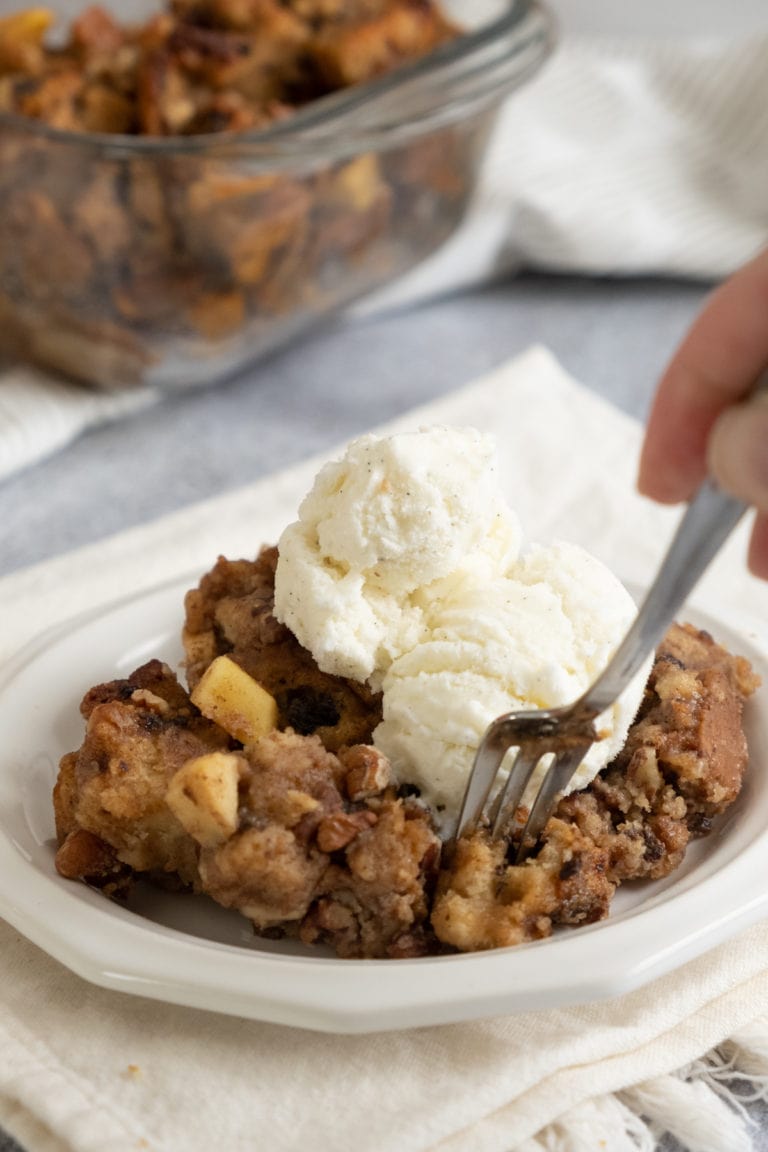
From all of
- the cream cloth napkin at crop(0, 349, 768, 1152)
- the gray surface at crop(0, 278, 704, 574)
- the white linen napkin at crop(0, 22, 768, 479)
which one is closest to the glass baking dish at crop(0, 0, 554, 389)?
the gray surface at crop(0, 278, 704, 574)

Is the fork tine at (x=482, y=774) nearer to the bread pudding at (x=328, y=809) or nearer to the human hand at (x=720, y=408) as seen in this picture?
the bread pudding at (x=328, y=809)

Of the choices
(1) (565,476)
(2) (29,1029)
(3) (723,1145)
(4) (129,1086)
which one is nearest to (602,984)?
(3) (723,1145)

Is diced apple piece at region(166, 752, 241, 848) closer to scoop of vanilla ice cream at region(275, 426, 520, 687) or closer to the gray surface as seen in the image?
scoop of vanilla ice cream at region(275, 426, 520, 687)

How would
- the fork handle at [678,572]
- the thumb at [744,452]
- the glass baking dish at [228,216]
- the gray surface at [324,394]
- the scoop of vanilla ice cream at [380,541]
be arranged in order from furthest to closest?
the gray surface at [324,394], the glass baking dish at [228,216], the scoop of vanilla ice cream at [380,541], the fork handle at [678,572], the thumb at [744,452]

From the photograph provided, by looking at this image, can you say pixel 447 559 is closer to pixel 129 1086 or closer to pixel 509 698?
pixel 509 698

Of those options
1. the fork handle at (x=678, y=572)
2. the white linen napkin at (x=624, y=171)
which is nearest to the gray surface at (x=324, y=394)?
the white linen napkin at (x=624, y=171)

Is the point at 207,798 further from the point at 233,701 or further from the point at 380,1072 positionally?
the point at 380,1072

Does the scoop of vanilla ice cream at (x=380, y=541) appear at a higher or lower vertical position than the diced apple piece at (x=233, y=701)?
higher
